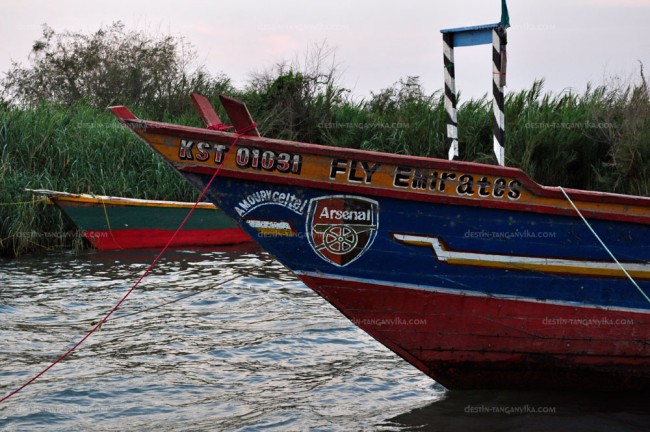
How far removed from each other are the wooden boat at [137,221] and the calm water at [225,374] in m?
2.19

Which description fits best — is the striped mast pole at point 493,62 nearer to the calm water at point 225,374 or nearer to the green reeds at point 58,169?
the calm water at point 225,374

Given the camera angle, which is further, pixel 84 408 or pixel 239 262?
pixel 239 262

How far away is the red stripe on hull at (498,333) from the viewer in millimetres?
5914

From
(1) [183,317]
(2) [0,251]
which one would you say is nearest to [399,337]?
(1) [183,317]

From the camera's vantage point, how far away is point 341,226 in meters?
5.77

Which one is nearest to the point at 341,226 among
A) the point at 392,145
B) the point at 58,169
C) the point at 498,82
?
the point at 498,82

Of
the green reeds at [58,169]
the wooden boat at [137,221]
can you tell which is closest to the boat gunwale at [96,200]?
the wooden boat at [137,221]

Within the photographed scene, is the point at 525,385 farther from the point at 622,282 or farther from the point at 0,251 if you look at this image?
the point at 0,251

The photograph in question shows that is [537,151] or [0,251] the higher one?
[537,151]

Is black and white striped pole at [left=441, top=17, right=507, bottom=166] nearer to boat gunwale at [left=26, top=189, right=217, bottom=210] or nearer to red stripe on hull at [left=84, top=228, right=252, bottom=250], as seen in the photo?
boat gunwale at [left=26, top=189, right=217, bottom=210]

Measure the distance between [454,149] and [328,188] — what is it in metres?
1.68

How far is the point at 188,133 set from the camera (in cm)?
552

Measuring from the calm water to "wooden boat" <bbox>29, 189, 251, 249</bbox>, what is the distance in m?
2.19

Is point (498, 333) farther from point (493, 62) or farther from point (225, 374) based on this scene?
point (225, 374)
